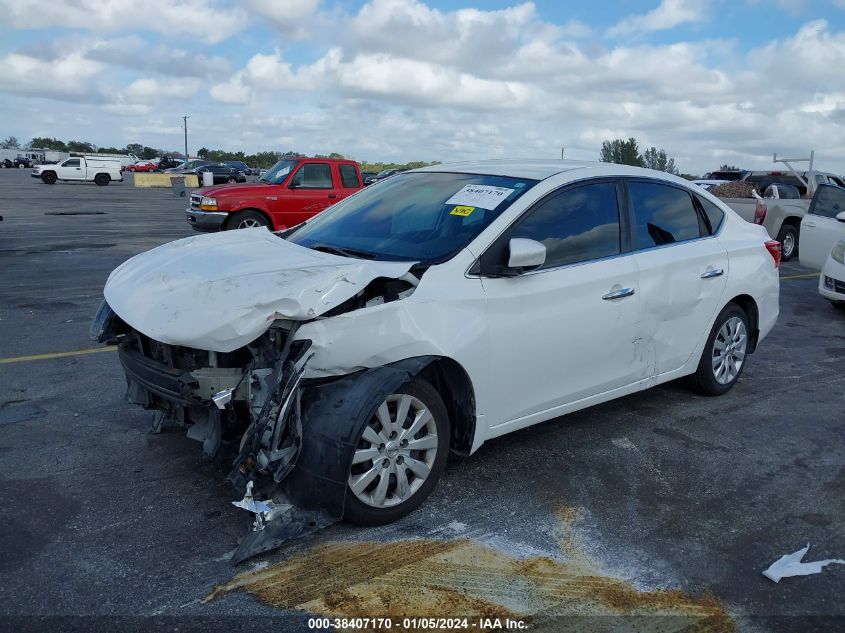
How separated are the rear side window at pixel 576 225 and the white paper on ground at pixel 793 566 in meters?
1.87

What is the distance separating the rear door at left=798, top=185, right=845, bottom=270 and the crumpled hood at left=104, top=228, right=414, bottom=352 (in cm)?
835

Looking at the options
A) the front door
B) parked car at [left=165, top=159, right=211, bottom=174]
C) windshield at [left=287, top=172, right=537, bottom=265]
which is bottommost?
the front door

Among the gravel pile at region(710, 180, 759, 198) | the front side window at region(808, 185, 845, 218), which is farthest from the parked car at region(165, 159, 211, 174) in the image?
the front side window at region(808, 185, 845, 218)

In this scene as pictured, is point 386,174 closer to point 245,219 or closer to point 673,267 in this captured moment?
point 245,219

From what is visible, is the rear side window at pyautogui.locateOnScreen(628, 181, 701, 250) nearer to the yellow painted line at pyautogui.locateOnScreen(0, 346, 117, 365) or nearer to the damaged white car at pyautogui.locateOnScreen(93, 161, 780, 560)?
the damaged white car at pyautogui.locateOnScreen(93, 161, 780, 560)

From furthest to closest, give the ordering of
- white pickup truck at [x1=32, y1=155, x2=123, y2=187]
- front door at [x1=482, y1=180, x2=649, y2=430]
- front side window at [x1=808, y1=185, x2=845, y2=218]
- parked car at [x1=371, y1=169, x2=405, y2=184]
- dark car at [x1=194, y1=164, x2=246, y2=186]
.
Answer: dark car at [x1=194, y1=164, x2=246, y2=186] → white pickup truck at [x1=32, y1=155, x2=123, y2=187] → front side window at [x1=808, y1=185, x2=845, y2=218] → parked car at [x1=371, y1=169, x2=405, y2=184] → front door at [x1=482, y1=180, x2=649, y2=430]

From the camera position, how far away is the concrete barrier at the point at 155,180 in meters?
45.4

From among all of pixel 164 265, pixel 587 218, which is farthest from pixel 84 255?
pixel 587 218

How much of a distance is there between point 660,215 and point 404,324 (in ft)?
7.82

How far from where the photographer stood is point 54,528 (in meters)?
3.46

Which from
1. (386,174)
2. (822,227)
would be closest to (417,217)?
(822,227)

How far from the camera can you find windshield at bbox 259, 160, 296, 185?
14.9m

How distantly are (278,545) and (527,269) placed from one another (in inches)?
75.7

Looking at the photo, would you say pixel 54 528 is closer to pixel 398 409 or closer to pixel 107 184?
pixel 398 409
